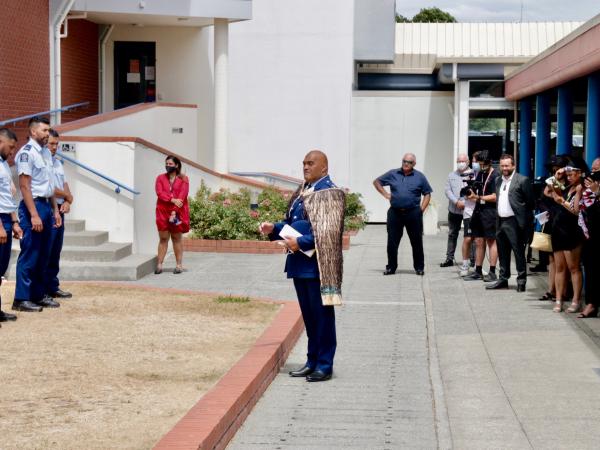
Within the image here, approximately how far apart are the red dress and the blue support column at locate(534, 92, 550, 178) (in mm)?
7082

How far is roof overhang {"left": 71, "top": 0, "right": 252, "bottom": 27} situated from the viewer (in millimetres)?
23031

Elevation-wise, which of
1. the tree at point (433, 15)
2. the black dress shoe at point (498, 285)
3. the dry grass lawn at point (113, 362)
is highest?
the tree at point (433, 15)

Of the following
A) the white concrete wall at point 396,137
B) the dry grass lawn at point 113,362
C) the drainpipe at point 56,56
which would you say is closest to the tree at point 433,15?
the white concrete wall at point 396,137

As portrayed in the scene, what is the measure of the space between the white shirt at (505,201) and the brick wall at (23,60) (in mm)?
8160

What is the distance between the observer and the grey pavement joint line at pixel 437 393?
780 cm

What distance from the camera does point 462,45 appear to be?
34.3 meters

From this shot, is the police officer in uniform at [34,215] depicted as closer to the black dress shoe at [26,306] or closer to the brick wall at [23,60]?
the black dress shoe at [26,306]

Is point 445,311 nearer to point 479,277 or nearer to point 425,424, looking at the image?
point 479,277

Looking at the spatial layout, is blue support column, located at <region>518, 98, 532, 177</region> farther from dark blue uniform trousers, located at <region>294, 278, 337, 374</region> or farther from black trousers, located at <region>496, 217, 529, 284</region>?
dark blue uniform trousers, located at <region>294, 278, 337, 374</region>

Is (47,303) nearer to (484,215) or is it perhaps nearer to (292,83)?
(484,215)

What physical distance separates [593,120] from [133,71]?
46.7ft

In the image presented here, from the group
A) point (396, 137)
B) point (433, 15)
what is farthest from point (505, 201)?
point (433, 15)

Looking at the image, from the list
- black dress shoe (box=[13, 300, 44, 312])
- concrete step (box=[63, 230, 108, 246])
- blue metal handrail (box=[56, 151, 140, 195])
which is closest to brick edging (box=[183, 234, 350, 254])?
blue metal handrail (box=[56, 151, 140, 195])

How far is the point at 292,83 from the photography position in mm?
29172
